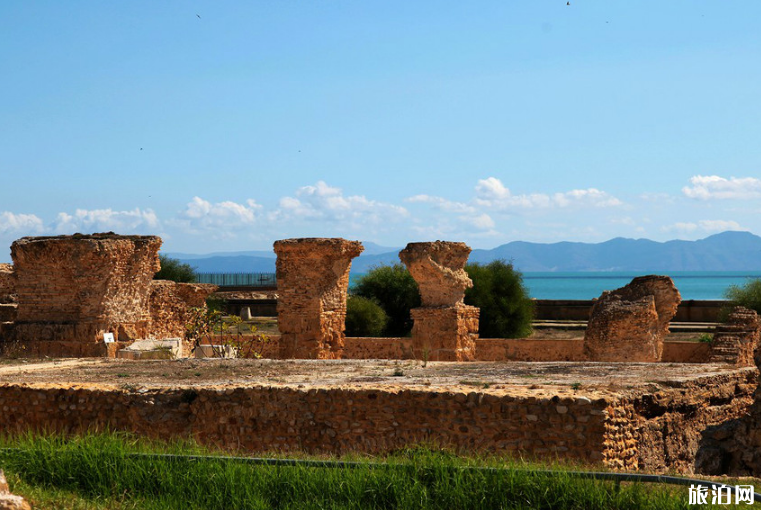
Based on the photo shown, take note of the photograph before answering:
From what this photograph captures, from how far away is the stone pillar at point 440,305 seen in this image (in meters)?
17.9

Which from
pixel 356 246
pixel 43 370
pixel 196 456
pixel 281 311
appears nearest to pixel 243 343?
pixel 281 311

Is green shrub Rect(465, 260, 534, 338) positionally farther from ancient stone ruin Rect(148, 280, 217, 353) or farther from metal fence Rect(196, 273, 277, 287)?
metal fence Rect(196, 273, 277, 287)

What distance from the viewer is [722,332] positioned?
1619 cm

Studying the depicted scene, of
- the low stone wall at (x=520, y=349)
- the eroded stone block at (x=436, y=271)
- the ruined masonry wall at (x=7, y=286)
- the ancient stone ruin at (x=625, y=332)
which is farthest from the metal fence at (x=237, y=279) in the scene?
the ancient stone ruin at (x=625, y=332)

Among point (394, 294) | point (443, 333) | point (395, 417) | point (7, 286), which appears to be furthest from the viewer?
point (394, 294)

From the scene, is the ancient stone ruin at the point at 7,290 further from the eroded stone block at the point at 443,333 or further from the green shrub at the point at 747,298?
the green shrub at the point at 747,298

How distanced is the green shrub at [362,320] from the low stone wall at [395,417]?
18545 millimetres

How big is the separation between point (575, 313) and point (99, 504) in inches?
1266

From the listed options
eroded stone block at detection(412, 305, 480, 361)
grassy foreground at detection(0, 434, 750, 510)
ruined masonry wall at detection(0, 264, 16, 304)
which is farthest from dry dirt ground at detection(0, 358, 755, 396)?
ruined masonry wall at detection(0, 264, 16, 304)

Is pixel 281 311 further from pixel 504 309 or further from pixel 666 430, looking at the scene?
pixel 504 309

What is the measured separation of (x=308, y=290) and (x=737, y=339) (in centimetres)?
805

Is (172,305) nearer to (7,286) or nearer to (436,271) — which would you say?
(436,271)

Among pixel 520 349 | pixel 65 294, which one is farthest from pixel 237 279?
pixel 65 294

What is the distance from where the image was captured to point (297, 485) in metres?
5.99
